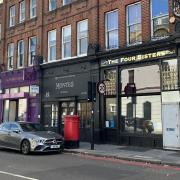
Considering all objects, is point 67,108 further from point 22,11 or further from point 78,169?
point 78,169

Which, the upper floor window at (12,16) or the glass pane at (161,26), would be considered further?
the upper floor window at (12,16)

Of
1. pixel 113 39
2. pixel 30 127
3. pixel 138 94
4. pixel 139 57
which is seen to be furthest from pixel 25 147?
pixel 113 39

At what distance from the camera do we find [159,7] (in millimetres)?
19328

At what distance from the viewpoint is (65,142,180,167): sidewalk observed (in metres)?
14.6

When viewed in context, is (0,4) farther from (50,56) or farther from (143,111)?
(143,111)

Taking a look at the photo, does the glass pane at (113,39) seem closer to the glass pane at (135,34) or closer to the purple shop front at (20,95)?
the glass pane at (135,34)

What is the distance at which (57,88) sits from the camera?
1000 inches

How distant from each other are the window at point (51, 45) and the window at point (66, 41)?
3.67 feet

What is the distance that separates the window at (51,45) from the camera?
1041 inches

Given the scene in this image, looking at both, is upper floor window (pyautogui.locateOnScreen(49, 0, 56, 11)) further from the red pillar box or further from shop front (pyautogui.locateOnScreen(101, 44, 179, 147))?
the red pillar box

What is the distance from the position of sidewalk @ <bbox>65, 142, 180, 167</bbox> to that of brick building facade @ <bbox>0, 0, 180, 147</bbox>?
96 centimetres

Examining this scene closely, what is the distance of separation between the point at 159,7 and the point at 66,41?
7.90 m

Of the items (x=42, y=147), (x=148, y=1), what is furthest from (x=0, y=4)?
Answer: (x=42, y=147)

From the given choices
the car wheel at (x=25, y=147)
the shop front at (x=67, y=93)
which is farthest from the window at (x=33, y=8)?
the car wheel at (x=25, y=147)
